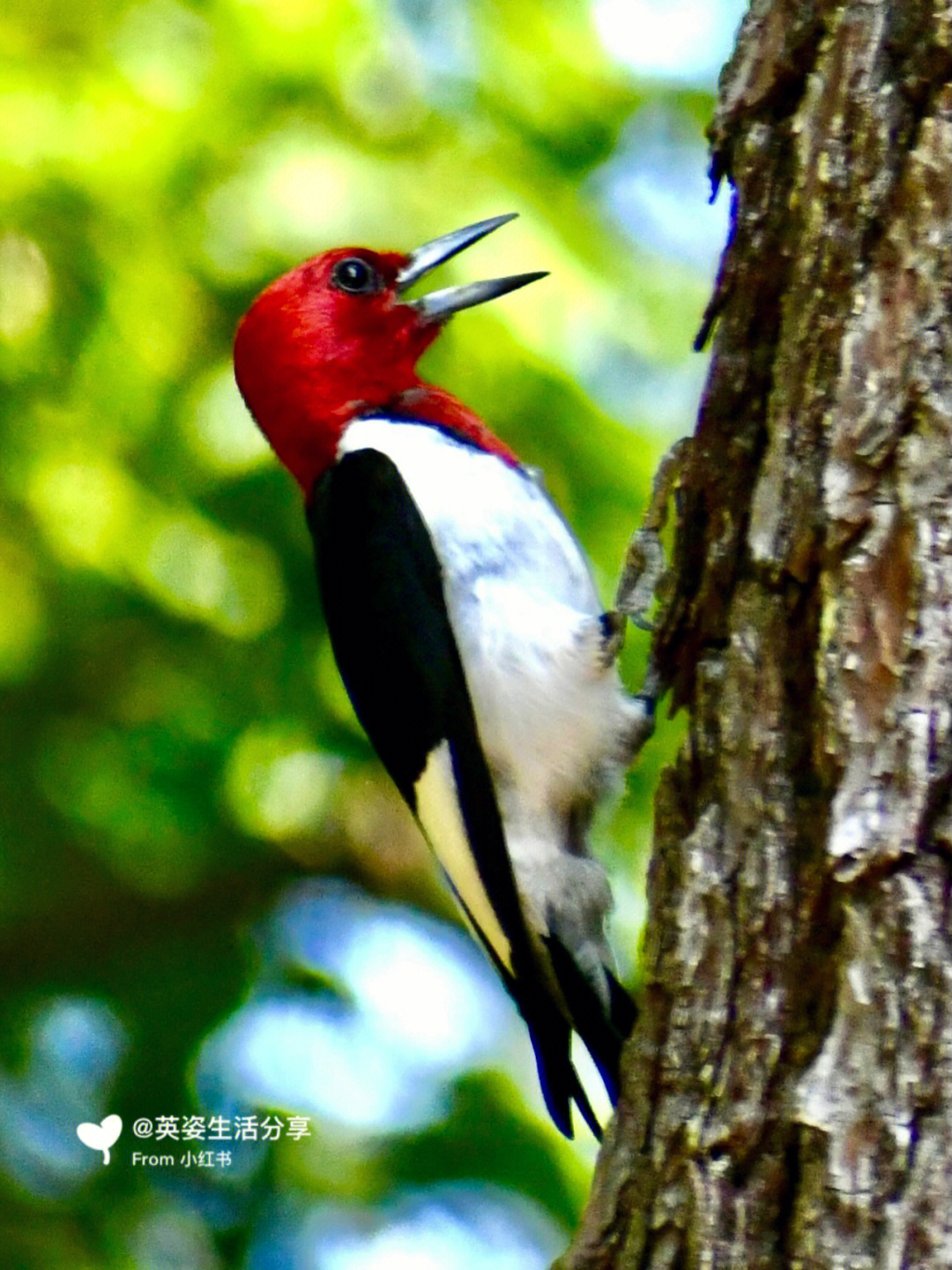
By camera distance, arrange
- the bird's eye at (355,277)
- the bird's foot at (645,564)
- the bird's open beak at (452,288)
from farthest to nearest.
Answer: the bird's eye at (355,277), the bird's open beak at (452,288), the bird's foot at (645,564)

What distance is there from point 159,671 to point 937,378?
6.81 ft

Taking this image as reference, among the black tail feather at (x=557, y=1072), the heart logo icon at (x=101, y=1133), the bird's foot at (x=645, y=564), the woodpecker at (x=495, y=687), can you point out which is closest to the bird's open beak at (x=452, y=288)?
the woodpecker at (x=495, y=687)

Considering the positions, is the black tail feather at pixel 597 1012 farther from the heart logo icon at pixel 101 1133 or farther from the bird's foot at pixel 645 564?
the heart logo icon at pixel 101 1133

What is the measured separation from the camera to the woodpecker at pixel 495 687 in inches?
114

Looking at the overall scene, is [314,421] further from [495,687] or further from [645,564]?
[645,564]

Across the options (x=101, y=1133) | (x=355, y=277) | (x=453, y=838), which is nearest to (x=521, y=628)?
(x=453, y=838)

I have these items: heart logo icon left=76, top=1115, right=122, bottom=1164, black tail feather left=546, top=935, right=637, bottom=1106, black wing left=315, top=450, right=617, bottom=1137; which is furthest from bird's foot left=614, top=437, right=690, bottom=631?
heart logo icon left=76, top=1115, right=122, bottom=1164

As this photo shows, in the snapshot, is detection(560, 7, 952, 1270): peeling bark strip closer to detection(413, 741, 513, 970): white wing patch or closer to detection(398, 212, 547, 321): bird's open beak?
detection(413, 741, 513, 970): white wing patch

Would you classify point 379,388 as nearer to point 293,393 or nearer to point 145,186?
point 293,393

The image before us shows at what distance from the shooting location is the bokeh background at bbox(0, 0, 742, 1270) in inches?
128

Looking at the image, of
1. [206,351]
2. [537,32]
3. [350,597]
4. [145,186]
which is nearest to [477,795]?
[350,597]

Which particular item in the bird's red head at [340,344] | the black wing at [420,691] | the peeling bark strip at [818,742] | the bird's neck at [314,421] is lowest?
the peeling bark strip at [818,742]

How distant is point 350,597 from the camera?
3008 millimetres

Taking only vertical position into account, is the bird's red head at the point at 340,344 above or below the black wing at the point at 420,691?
above
